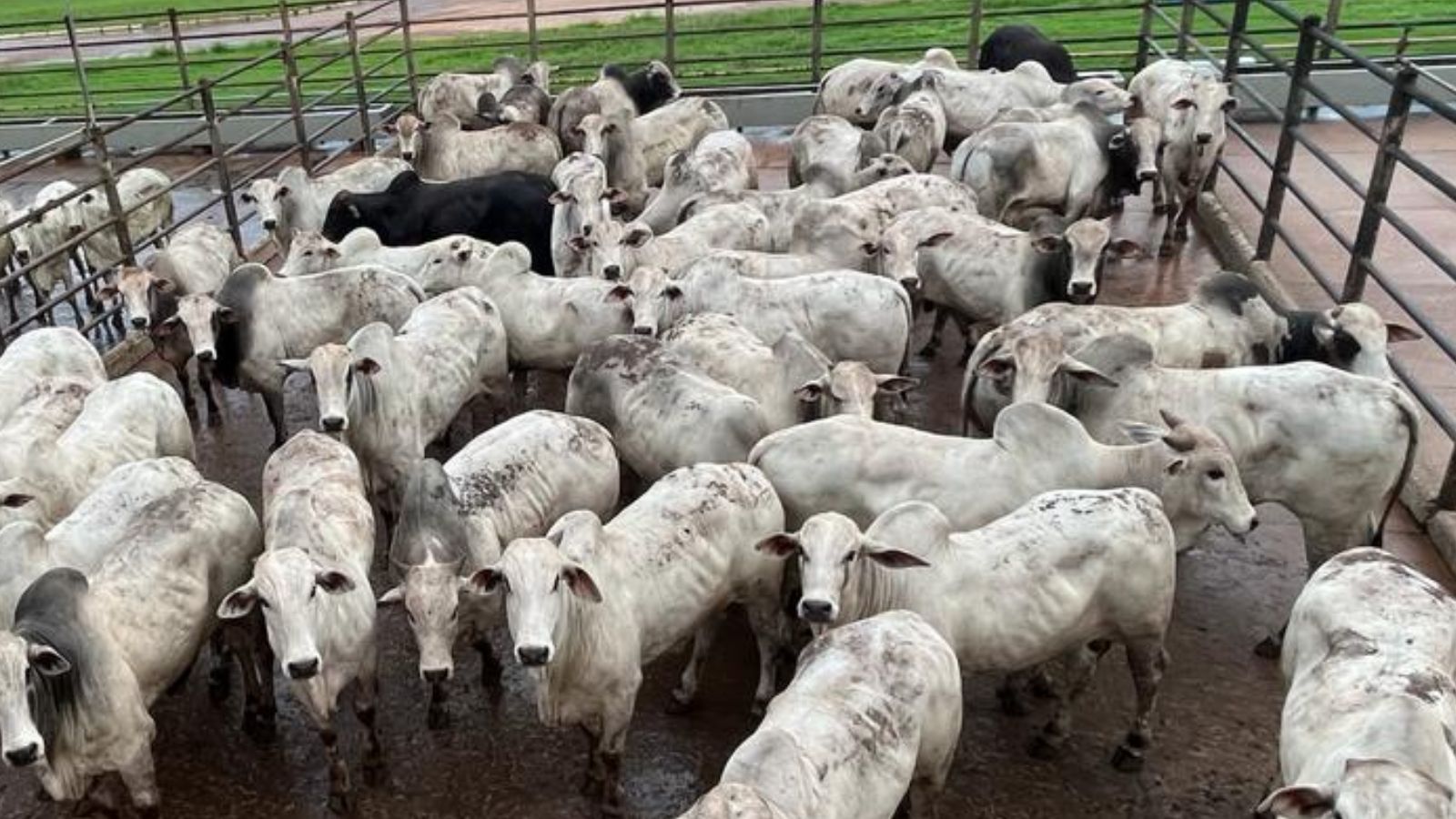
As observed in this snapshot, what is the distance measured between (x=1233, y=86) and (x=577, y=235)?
616cm

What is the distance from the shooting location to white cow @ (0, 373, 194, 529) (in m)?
5.41

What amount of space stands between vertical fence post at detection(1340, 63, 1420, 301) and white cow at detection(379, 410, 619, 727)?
436cm

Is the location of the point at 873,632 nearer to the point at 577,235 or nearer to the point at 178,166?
the point at 577,235

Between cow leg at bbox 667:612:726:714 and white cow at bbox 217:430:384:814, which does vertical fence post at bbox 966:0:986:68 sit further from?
white cow at bbox 217:430:384:814

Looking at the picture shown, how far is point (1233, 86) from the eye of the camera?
1045 centimetres

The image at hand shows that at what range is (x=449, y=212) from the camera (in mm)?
8617

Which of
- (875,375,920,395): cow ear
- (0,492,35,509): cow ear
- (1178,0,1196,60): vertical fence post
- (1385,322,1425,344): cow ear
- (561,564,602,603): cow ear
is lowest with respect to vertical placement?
(0,492,35,509): cow ear

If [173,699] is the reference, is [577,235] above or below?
above

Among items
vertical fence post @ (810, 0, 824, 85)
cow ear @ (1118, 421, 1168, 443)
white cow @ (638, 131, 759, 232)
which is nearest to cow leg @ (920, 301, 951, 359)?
white cow @ (638, 131, 759, 232)

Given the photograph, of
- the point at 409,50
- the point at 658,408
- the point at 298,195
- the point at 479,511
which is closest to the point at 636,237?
the point at 658,408

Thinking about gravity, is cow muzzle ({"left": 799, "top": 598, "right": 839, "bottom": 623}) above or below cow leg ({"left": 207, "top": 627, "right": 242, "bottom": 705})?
above

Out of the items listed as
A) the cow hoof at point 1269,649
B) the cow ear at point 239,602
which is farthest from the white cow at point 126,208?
the cow hoof at point 1269,649

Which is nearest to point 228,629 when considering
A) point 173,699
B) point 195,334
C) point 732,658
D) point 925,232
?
point 173,699

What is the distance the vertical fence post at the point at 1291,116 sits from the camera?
777 centimetres
